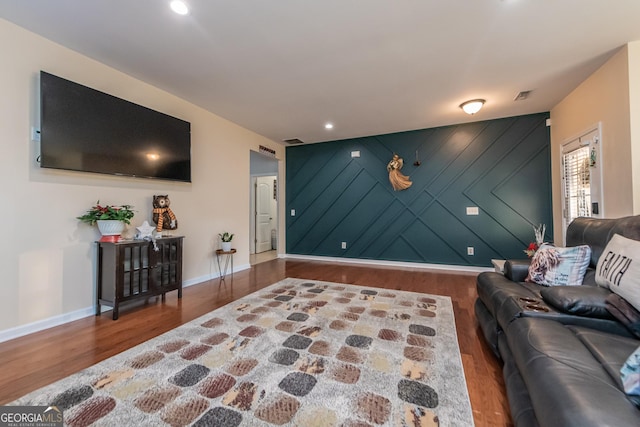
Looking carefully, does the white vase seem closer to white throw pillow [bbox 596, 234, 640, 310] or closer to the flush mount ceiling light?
white throw pillow [bbox 596, 234, 640, 310]

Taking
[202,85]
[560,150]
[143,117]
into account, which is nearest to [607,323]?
[560,150]

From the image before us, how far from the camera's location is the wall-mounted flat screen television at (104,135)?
227 centimetres

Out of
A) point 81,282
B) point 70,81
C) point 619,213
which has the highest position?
point 70,81

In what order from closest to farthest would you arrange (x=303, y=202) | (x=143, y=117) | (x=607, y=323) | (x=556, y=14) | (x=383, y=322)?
(x=607, y=323), (x=556, y=14), (x=383, y=322), (x=143, y=117), (x=303, y=202)

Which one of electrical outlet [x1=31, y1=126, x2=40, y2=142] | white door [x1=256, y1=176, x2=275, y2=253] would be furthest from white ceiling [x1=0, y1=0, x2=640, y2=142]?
white door [x1=256, y1=176, x2=275, y2=253]

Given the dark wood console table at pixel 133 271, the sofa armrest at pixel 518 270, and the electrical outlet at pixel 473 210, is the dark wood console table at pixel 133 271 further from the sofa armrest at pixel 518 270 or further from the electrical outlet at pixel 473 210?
the electrical outlet at pixel 473 210

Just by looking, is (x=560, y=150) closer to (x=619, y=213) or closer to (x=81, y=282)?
(x=619, y=213)

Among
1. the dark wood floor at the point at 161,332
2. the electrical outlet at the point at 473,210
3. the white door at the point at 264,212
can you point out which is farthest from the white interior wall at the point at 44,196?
the electrical outlet at the point at 473,210

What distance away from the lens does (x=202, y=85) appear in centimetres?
313

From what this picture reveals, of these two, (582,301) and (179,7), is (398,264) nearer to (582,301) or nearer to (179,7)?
(582,301)

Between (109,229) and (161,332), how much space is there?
121 centimetres

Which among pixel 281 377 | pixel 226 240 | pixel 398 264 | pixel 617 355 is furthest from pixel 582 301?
pixel 226 240

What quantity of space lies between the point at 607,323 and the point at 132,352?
3.01 metres

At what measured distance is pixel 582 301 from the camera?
146 cm
